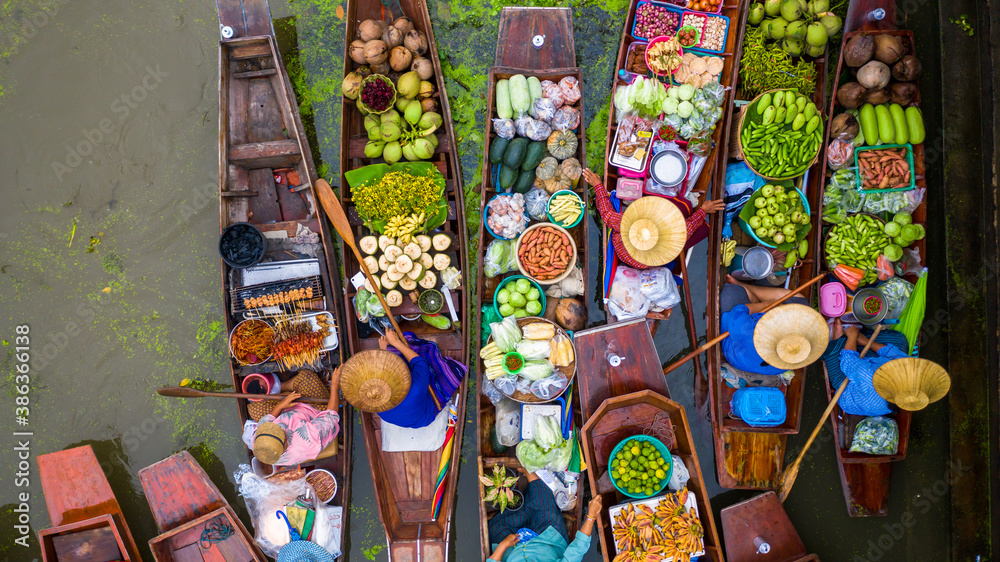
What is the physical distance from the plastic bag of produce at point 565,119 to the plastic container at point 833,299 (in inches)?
103

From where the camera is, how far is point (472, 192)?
4.56 meters

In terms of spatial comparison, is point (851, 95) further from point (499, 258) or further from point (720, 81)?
point (499, 258)

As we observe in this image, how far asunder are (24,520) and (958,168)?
9.81 m

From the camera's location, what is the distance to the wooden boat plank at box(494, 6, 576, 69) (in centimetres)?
404

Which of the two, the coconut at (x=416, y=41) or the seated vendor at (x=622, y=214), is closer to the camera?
the seated vendor at (x=622, y=214)

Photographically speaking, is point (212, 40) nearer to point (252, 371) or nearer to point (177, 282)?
point (177, 282)

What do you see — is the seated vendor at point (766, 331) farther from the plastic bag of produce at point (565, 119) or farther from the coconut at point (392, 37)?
the coconut at point (392, 37)

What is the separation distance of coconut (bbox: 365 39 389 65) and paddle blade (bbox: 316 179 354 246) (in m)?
1.11

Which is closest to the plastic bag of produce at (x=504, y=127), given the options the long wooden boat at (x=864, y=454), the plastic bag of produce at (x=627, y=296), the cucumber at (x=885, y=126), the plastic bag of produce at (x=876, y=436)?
the plastic bag of produce at (x=627, y=296)

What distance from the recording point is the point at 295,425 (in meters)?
3.56

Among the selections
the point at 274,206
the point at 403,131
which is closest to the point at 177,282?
the point at 274,206

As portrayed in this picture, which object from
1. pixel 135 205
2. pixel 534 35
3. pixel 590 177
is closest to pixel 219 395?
pixel 135 205

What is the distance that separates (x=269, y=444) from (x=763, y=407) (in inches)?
153

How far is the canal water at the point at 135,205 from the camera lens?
4.60 metres
